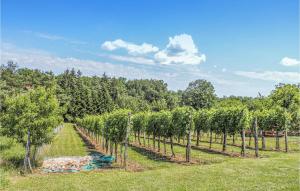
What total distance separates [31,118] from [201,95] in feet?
320

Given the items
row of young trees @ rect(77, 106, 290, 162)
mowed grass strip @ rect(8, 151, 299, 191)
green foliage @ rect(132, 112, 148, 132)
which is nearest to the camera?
mowed grass strip @ rect(8, 151, 299, 191)

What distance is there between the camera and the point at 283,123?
41250 mm

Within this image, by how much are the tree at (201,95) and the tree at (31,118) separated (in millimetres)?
93155

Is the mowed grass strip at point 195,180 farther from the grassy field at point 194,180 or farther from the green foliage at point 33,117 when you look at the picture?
the green foliage at point 33,117

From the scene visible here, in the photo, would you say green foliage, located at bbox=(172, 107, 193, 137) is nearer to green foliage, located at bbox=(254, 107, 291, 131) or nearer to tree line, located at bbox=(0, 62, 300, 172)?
tree line, located at bbox=(0, 62, 300, 172)

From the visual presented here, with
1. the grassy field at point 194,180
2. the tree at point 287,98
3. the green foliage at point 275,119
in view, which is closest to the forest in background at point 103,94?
the tree at point 287,98

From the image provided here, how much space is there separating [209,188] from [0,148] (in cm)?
2858

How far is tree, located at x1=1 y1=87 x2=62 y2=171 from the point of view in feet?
90.4

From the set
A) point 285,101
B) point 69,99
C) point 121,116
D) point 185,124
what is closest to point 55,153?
point 121,116

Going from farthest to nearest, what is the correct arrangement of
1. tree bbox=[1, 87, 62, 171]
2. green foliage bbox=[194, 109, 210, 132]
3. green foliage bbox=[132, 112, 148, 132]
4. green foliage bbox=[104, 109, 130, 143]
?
green foliage bbox=[132, 112, 148, 132]
green foliage bbox=[194, 109, 210, 132]
green foliage bbox=[104, 109, 130, 143]
tree bbox=[1, 87, 62, 171]

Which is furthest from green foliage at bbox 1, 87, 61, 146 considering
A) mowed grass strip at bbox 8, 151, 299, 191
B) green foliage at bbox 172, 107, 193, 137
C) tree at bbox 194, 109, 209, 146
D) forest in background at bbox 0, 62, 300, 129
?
forest in background at bbox 0, 62, 300, 129

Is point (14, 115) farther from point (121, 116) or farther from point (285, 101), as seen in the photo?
point (285, 101)

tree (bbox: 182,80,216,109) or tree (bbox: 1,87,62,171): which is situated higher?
tree (bbox: 182,80,216,109)

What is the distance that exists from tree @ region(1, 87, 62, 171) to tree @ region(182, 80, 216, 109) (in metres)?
93.2
